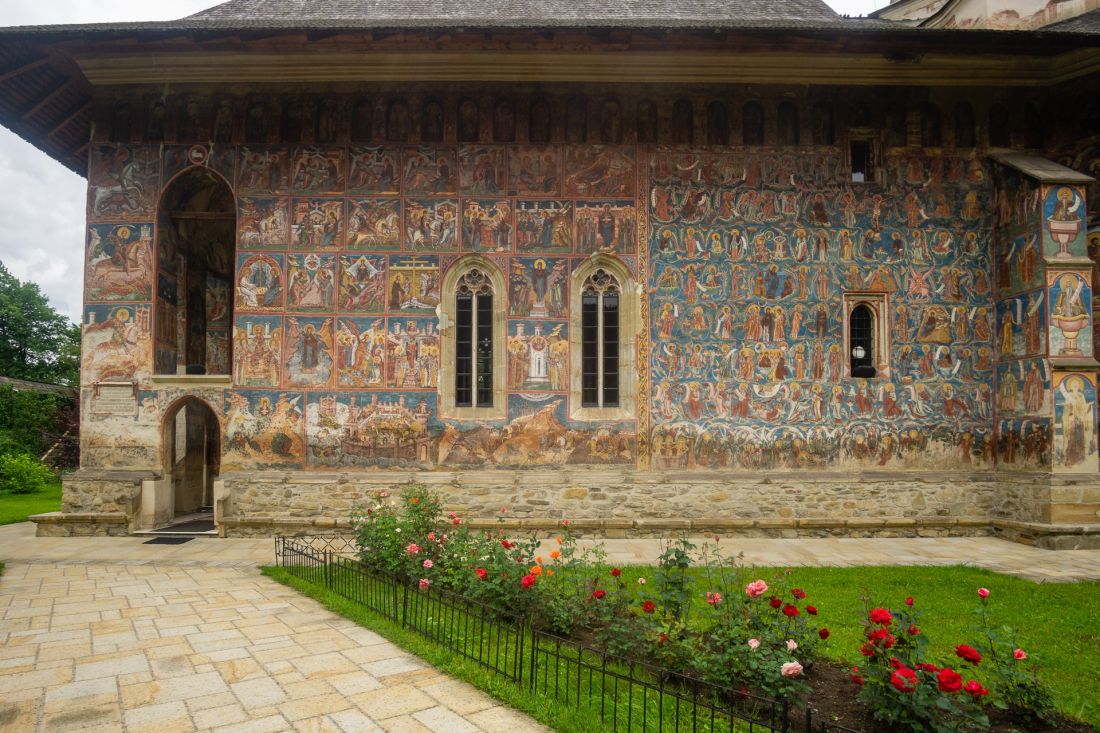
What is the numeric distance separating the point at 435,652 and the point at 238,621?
2.50 metres

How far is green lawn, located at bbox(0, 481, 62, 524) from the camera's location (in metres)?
14.0

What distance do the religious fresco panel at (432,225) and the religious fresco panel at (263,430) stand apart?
12.2 ft

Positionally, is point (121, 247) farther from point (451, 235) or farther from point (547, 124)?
point (547, 124)

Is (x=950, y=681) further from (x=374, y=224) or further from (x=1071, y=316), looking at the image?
(x=374, y=224)

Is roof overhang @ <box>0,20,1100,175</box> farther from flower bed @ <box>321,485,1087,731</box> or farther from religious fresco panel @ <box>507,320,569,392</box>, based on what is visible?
flower bed @ <box>321,485,1087,731</box>

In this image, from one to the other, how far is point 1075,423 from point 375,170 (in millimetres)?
13713

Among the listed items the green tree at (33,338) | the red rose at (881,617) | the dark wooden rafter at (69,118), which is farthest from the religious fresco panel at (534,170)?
the green tree at (33,338)

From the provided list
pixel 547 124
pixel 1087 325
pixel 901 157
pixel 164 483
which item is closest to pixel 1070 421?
pixel 1087 325

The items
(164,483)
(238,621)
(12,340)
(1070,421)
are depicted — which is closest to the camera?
(238,621)

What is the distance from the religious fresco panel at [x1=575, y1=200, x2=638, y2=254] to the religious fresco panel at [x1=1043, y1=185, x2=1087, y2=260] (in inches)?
230

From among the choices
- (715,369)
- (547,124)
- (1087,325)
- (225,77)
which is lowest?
(715,369)

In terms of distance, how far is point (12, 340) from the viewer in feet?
116

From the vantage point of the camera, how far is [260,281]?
12.1 meters

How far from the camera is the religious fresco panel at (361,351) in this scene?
39.2ft
